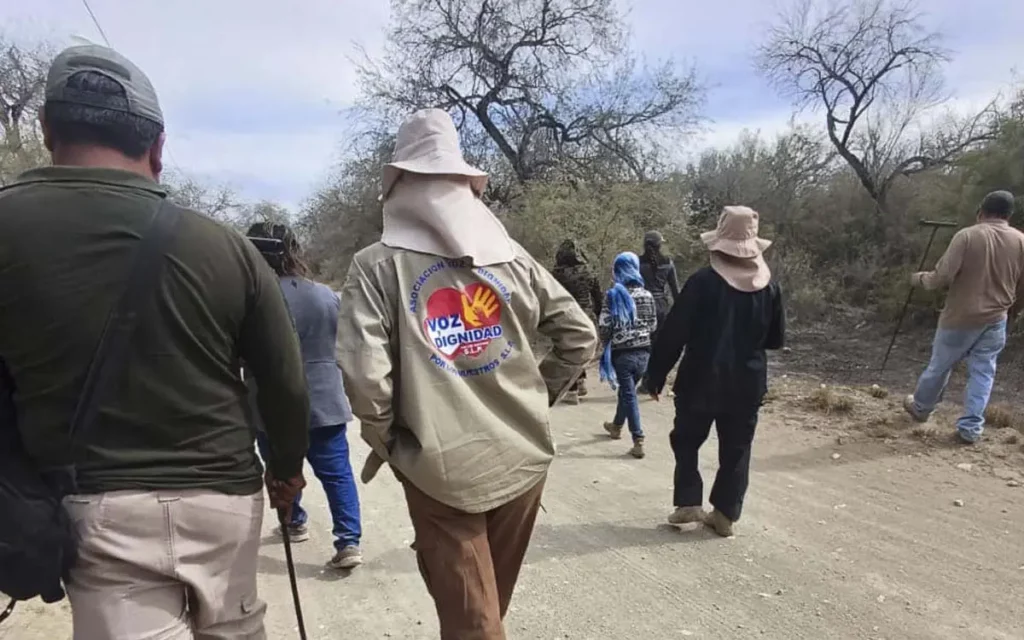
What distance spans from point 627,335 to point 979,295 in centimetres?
280

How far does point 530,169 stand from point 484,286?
15570 millimetres

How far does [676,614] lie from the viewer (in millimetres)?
3736

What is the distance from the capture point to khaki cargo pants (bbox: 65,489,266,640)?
1871 millimetres

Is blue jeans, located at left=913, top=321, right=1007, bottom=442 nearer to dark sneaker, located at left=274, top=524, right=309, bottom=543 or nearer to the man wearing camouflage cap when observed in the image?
dark sneaker, located at left=274, top=524, right=309, bottom=543

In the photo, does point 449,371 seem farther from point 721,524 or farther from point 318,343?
point 721,524

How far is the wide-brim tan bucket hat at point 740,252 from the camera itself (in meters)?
4.43

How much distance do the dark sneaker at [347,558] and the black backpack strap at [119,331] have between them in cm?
260

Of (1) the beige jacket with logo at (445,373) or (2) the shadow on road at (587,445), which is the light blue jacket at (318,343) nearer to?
(1) the beige jacket with logo at (445,373)

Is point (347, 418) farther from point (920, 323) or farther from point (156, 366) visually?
point (920, 323)

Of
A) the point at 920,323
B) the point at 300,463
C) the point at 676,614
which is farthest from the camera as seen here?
the point at 920,323

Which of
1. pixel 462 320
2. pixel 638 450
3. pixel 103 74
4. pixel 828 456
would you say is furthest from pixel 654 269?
pixel 103 74

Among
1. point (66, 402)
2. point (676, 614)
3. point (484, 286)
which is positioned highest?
point (484, 286)

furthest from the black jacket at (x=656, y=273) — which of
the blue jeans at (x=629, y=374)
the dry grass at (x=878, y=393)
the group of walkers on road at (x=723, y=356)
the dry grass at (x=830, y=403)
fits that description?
the group of walkers on road at (x=723, y=356)

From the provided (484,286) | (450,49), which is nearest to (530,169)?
(450,49)
